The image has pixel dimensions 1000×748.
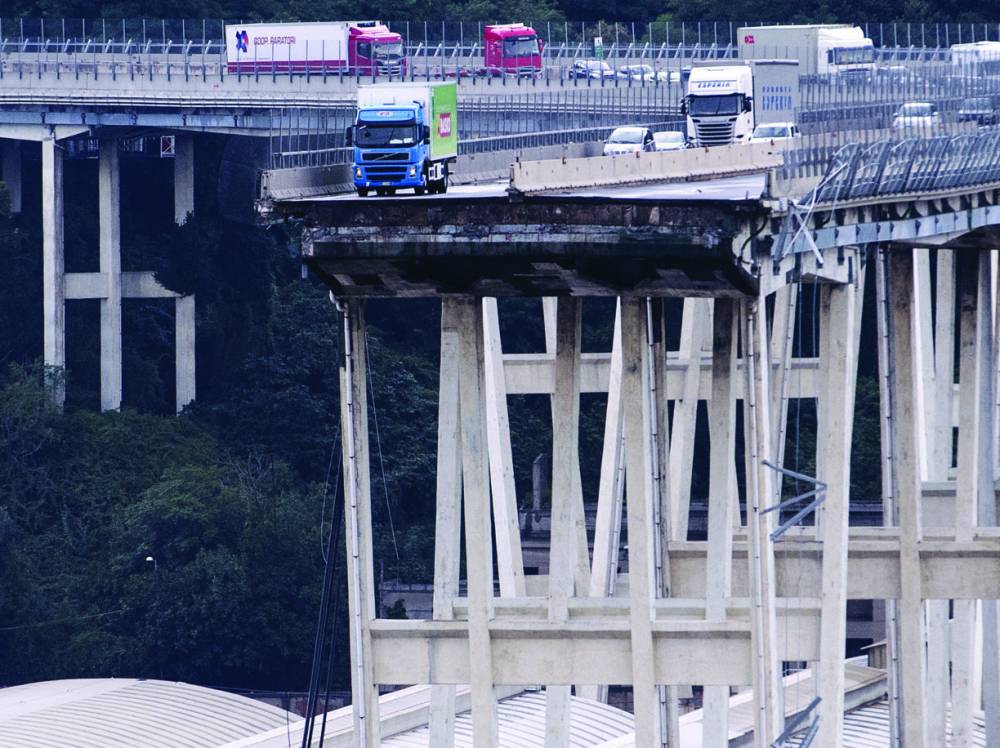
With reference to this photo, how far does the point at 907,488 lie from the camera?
56375 millimetres

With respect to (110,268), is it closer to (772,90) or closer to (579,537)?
(772,90)

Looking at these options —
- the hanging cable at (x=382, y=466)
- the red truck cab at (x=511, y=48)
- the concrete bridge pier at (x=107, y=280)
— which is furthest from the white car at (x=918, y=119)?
the concrete bridge pier at (x=107, y=280)

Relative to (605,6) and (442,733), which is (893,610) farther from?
(605,6)

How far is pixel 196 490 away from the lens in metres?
101

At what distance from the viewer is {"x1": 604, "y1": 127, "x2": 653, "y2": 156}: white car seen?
69562 millimetres

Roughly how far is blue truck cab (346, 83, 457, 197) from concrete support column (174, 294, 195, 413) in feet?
179

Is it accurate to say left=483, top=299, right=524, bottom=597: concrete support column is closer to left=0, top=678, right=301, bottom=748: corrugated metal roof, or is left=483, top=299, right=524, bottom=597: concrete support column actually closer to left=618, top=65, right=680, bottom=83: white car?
left=0, top=678, right=301, bottom=748: corrugated metal roof

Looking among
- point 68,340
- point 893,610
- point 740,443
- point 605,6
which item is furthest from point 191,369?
point 893,610

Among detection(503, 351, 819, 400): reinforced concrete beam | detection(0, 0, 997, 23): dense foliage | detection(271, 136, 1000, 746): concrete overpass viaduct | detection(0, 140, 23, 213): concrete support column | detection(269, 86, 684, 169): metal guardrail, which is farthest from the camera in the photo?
detection(0, 0, 997, 23): dense foliage

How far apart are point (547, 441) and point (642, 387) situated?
62.1 meters

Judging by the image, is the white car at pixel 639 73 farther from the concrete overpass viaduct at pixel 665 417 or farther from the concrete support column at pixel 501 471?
the concrete overpass viaduct at pixel 665 417

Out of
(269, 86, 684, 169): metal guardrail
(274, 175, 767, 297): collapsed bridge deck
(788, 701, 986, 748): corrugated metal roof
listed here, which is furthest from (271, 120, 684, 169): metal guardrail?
(788, 701, 986, 748): corrugated metal roof

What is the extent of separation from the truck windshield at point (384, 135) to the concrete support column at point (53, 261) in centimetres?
5264

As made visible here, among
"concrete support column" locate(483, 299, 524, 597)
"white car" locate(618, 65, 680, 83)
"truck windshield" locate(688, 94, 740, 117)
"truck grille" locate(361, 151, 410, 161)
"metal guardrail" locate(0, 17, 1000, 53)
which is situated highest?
"metal guardrail" locate(0, 17, 1000, 53)
